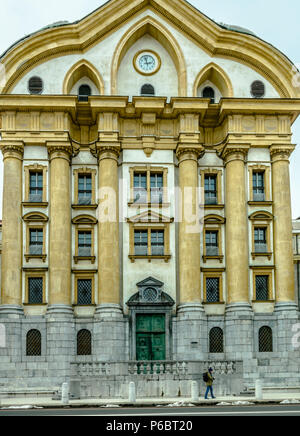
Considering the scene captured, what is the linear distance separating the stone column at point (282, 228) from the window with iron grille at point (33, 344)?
15.5 meters

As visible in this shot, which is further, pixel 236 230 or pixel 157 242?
pixel 157 242

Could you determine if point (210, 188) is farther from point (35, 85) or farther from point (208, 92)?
point (35, 85)

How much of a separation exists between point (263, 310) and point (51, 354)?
553 inches

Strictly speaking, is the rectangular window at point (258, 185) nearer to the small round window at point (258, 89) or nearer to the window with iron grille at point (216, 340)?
the small round window at point (258, 89)

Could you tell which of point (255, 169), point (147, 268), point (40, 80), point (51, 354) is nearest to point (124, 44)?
point (40, 80)

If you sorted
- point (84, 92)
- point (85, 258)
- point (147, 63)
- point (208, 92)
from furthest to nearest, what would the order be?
point (208, 92) < point (147, 63) < point (84, 92) < point (85, 258)

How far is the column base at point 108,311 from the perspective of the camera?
144ft

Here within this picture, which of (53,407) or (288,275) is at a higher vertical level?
(288,275)

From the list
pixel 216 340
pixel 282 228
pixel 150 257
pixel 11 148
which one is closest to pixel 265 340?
pixel 216 340

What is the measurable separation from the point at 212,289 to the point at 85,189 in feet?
35.8

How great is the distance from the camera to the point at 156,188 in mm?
47125

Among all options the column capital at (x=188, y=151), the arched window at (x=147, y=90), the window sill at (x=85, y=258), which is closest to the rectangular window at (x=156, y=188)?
the column capital at (x=188, y=151)
